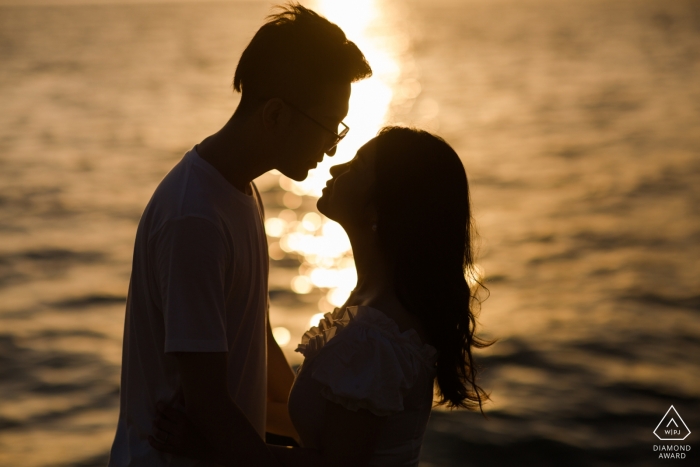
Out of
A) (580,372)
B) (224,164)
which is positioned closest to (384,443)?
(224,164)

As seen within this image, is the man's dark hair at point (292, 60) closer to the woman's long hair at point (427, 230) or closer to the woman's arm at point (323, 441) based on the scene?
the woman's long hair at point (427, 230)

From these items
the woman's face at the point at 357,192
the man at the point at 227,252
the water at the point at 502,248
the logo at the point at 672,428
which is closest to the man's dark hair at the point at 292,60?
the man at the point at 227,252

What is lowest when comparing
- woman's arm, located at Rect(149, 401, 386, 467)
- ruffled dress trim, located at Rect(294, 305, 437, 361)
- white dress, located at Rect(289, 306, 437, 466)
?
woman's arm, located at Rect(149, 401, 386, 467)

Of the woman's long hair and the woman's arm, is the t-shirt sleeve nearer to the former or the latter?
the woman's arm

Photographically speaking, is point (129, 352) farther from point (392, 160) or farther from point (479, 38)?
point (479, 38)

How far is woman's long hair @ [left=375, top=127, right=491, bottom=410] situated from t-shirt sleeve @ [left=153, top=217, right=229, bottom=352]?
0.66m

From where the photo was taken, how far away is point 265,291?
112 inches

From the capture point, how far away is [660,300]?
9.91m

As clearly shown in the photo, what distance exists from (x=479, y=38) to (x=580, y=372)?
53.8 metres

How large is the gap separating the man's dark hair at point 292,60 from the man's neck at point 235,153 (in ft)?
0.30

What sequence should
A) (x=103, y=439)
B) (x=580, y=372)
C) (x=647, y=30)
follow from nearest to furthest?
(x=103, y=439) < (x=580, y=372) < (x=647, y=30)

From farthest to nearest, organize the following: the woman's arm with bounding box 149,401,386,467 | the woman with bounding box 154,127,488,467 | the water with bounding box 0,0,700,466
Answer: the water with bounding box 0,0,700,466 < the woman with bounding box 154,127,488,467 < the woman's arm with bounding box 149,401,386,467

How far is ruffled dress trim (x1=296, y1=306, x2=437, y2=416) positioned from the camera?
8.37ft

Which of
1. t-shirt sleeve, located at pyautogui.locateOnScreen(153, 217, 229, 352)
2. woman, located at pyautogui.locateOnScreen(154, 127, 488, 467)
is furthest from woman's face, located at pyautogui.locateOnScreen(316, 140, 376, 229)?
t-shirt sleeve, located at pyautogui.locateOnScreen(153, 217, 229, 352)
